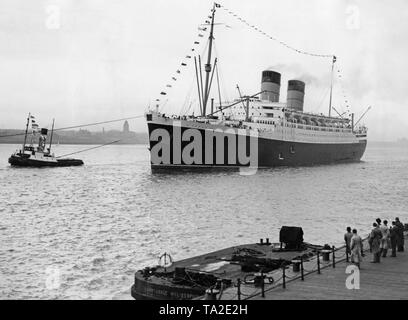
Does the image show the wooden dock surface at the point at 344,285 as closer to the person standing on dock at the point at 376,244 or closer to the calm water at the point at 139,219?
the person standing on dock at the point at 376,244

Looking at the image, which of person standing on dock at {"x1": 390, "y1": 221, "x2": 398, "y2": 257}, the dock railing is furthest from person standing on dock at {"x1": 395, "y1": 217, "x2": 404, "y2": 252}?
the dock railing

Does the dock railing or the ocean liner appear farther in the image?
the ocean liner

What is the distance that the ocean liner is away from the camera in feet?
212

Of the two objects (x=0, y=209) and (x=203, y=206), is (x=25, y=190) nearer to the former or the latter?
(x=0, y=209)

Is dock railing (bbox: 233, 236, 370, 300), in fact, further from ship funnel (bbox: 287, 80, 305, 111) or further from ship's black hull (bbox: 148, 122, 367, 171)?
ship funnel (bbox: 287, 80, 305, 111)

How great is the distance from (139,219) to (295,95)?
66165 millimetres

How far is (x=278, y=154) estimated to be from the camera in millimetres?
75438

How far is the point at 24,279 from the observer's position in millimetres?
17906

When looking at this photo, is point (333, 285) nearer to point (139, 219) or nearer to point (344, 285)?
point (344, 285)

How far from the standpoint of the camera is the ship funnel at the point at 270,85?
83.8 metres

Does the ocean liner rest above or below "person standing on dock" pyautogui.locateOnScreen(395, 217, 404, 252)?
above

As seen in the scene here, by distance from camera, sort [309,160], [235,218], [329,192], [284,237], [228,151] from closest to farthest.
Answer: [284,237] < [235,218] < [329,192] < [228,151] < [309,160]
